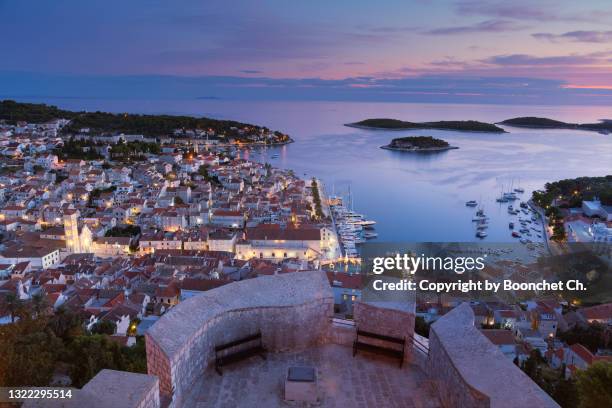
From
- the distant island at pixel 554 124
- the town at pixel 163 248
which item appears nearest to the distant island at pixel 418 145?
the town at pixel 163 248

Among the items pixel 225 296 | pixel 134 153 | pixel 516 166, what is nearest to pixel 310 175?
pixel 134 153

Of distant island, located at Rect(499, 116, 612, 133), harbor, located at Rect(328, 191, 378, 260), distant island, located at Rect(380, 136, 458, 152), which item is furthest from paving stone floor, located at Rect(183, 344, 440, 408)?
distant island, located at Rect(499, 116, 612, 133)

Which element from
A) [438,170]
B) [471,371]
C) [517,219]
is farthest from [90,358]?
[438,170]

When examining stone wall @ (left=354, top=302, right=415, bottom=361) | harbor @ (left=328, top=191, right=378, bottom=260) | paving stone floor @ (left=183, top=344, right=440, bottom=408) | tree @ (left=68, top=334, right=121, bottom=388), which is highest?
stone wall @ (left=354, top=302, right=415, bottom=361)

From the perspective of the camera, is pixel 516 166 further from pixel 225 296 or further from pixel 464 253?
pixel 225 296

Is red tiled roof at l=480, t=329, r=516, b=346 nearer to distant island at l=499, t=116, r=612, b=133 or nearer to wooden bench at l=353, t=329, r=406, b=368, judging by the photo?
wooden bench at l=353, t=329, r=406, b=368

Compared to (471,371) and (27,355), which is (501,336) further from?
(27,355)

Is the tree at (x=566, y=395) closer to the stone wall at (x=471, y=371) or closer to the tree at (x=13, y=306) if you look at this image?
the stone wall at (x=471, y=371)
